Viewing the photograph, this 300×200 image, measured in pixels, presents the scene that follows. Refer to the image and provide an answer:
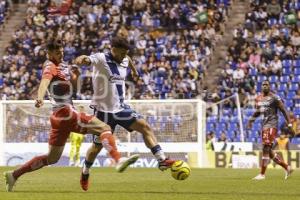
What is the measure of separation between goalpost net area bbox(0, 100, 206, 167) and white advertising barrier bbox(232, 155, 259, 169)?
1263 mm

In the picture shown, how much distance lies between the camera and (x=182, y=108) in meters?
32.3

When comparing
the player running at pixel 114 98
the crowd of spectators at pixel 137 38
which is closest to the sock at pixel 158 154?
the player running at pixel 114 98

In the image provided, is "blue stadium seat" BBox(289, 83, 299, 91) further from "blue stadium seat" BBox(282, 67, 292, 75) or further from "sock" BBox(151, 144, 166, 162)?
"sock" BBox(151, 144, 166, 162)

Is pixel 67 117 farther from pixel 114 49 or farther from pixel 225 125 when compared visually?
pixel 225 125

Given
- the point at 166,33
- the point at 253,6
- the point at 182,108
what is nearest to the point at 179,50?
the point at 166,33

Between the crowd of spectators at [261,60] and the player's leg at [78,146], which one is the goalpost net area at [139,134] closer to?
the player's leg at [78,146]

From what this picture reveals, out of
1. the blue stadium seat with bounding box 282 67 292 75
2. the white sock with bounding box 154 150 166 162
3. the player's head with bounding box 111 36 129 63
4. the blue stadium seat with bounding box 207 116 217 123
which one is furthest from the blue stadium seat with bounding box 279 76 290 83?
the white sock with bounding box 154 150 166 162

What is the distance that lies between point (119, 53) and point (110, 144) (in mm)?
1944

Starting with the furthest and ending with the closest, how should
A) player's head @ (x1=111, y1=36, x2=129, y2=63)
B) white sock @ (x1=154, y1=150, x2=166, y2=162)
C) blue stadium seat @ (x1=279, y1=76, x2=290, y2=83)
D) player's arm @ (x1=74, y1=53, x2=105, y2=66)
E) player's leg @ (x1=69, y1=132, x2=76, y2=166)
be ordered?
blue stadium seat @ (x1=279, y1=76, x2=290, y2=83) → player's leg @ (x1=69, y1=132, x2=76, y2=166) → player's head @ (x1=111, y1=36, x2=129, y2=63) → white sock @ (x1=154, y1=150, x2=166, y2=162) → player's arm @ (x1=74, y1=53, x2=105, y2=66)

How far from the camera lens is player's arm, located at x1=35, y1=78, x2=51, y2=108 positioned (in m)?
12.7

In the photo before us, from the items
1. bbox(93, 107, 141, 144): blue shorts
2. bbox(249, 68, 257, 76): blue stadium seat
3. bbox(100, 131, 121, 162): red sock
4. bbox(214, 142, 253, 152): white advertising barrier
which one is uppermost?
bbox(249, 68, 257, 76): blue stadium seat

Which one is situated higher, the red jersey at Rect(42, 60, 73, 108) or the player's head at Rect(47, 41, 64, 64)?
the player's head at Rect(47, 41, 64, 64)

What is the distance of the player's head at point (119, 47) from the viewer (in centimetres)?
1392

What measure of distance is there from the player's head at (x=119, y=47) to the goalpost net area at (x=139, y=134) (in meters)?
16.9
